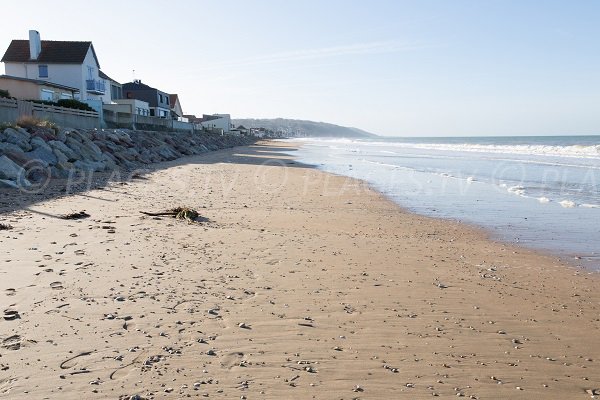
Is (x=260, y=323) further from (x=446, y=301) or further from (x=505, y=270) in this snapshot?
(x=505, y=270)

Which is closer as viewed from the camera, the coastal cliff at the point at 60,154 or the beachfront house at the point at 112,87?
the coastal cliff at the point at 60,154

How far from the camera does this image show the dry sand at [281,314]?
3354 millimetres

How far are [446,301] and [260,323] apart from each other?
214 centimetres

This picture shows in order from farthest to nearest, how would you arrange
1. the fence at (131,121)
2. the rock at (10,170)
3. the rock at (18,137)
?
1. the fence at (131,121)
2. the rock at (18,137)
3. the rock at (10,170)

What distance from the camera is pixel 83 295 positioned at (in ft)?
15.7

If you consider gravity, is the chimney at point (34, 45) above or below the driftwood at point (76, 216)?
above

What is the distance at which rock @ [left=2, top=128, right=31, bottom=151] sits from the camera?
587 inches

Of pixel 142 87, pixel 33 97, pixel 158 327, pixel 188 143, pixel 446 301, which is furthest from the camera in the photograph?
pixel 142 87

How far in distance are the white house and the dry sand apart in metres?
38.5

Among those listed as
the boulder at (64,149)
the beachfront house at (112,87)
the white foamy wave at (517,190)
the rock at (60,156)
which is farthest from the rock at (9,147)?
the beachfront house at (112,87)

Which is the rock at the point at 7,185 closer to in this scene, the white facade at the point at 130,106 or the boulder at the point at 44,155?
the boulder at the point at 44,155

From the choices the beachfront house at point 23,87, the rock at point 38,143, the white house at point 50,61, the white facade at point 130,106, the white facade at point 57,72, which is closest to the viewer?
the rock at point 38,143

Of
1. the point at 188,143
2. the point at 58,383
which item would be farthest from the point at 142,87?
the point at 58,383

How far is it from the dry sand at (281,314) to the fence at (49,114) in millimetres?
12248
